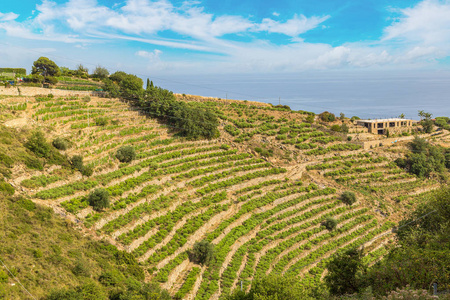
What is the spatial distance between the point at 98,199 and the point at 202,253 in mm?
8305

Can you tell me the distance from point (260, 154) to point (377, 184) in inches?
615

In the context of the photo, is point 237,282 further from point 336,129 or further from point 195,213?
point 336,129

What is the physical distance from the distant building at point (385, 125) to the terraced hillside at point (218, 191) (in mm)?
11274

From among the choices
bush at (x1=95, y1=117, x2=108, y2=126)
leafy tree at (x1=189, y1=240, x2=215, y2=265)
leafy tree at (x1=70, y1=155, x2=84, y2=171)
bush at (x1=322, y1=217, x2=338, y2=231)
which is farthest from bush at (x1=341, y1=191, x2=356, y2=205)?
bush at (x1=95, y1=117, x2=108, y2=126)

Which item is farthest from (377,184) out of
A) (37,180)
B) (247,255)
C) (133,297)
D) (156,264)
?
(37,180)

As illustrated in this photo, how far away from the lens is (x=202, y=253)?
73.9 ft

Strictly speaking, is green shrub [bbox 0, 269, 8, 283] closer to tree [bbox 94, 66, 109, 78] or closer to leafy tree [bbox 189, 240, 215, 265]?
leafy tree [bbox 189, 240, 215, 265]

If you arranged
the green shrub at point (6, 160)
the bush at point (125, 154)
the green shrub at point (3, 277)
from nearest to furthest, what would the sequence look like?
1. the green shrub at point (3, 277)
2. the green shrub at point (6, 160)
3. the bush at point (125, 154)

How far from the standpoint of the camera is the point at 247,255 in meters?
25.2

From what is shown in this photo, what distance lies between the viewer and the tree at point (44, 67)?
4541 cm

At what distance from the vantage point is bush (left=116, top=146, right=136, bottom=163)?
29.7 m

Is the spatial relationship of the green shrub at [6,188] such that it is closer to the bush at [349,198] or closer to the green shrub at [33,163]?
the green shrub at [33,163]

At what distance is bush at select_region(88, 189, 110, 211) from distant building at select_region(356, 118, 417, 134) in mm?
49807

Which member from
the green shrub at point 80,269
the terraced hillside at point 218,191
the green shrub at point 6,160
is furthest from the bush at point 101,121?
the green shrub at point 80,269
